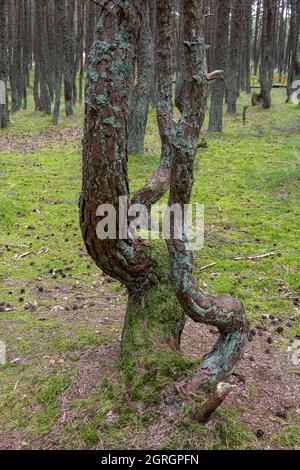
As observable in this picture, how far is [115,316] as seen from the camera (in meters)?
5.88

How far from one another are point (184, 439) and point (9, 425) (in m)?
1.45

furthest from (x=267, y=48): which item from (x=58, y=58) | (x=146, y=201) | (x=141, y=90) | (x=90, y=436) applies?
(x=90, y=436)

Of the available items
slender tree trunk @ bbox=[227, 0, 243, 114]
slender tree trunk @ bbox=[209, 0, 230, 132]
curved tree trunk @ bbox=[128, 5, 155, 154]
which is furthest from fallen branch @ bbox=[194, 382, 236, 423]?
slender tree trunk @ bbox=[227, 0, 243, 114]

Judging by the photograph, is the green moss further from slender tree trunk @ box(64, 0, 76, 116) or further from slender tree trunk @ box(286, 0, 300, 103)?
slender tree trunk @ box(286, 0, 300, 103)

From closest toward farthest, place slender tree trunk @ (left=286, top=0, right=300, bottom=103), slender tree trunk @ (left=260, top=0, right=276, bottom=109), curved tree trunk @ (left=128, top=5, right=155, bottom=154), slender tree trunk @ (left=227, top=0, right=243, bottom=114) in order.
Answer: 1. curved tree trunk @ (left=128, top=5, right=155, bottom=154)
2. slender tree trunk @ (left=227, top=0, right=243, bottom=114)
3. slender tree trunk @ (left=260, top=0, right=276, bottom=109)
4. slender tree trunk @ (left=286, top=0, right=300, bottom=103)

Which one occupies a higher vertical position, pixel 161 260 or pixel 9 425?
pixel 161 260

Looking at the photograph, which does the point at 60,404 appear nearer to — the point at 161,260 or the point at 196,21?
the point at 161,260

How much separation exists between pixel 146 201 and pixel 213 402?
2.11 metres

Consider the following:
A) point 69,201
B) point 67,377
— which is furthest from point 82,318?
point 69,201

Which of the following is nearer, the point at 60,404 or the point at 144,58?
the point at 60,404

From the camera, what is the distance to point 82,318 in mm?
5766

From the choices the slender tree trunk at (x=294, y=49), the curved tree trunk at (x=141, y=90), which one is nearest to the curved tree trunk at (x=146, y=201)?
the curved tree trunk at (x=141, y=90)

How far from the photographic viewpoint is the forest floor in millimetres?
3801

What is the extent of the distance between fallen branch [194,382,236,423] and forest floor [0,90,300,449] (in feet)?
0.24
